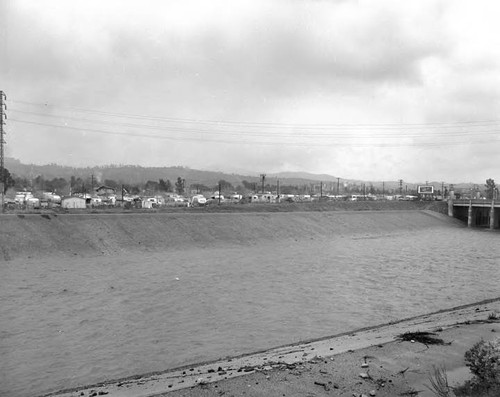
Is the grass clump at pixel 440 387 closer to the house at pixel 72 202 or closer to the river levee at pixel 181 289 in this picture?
the river levee at pixel 181 289

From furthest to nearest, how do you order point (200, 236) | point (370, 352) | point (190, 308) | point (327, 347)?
point (200, 236) < point (190, 308) < point (327, 347) < point (370, 352)

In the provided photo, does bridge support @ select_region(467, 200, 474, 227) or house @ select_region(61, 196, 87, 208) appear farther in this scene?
bridge support @ select_region(467, 200, 474, 227)

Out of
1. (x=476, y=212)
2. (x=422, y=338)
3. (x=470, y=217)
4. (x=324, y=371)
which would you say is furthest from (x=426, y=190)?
(x=324, y=371)

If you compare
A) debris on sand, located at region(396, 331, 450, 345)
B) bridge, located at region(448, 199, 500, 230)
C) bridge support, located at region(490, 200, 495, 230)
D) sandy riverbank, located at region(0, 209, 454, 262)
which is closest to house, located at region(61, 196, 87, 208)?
sandy riverbank, located at region(0, 209, 454, 262)

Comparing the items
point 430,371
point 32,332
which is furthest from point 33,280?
point 430,371

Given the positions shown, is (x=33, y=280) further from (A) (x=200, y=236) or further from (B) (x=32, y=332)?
(A) (x=200, y=236)

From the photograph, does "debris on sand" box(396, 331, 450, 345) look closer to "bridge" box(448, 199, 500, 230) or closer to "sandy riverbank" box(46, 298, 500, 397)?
"sandy riverbank" box(46, 298, 500, 397)
